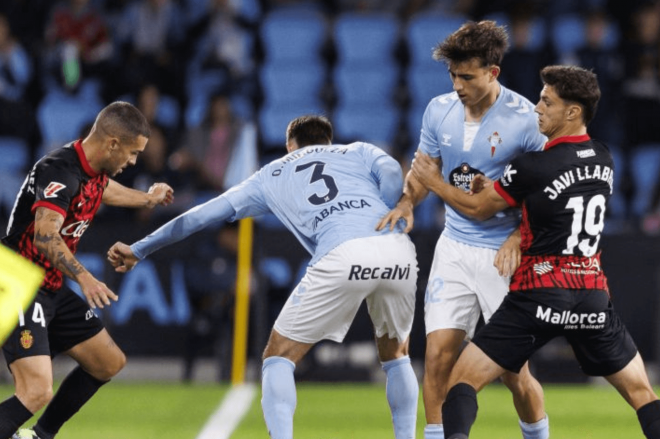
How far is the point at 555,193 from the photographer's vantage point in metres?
6.29

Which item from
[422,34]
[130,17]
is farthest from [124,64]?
[422,34]

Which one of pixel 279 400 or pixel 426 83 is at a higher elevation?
pixel 426 83

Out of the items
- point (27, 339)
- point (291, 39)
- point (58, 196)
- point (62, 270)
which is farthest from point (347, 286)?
point (291, 39)

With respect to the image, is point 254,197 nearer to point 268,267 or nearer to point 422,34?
point 268,267

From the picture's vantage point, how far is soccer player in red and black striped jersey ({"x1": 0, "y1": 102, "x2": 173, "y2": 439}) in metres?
6.63

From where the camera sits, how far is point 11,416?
6773 mm

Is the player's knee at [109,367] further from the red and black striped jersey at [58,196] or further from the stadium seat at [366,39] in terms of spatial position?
the stadium seat at [366,39]

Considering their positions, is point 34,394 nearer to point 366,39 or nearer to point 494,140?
point 494,140

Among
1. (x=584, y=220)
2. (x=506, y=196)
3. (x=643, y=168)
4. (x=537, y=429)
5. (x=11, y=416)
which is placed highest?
(x=506, y=196)

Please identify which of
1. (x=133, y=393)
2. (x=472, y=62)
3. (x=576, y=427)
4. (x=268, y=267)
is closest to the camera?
(x=472, y=62)

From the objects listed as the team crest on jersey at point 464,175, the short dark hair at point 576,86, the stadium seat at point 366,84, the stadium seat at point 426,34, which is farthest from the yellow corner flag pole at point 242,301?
the short dark hair at point 576,86

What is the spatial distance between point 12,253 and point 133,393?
415cm

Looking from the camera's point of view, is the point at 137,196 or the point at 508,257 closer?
the point at 508,257

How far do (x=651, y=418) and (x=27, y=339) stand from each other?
3459 millimetres
